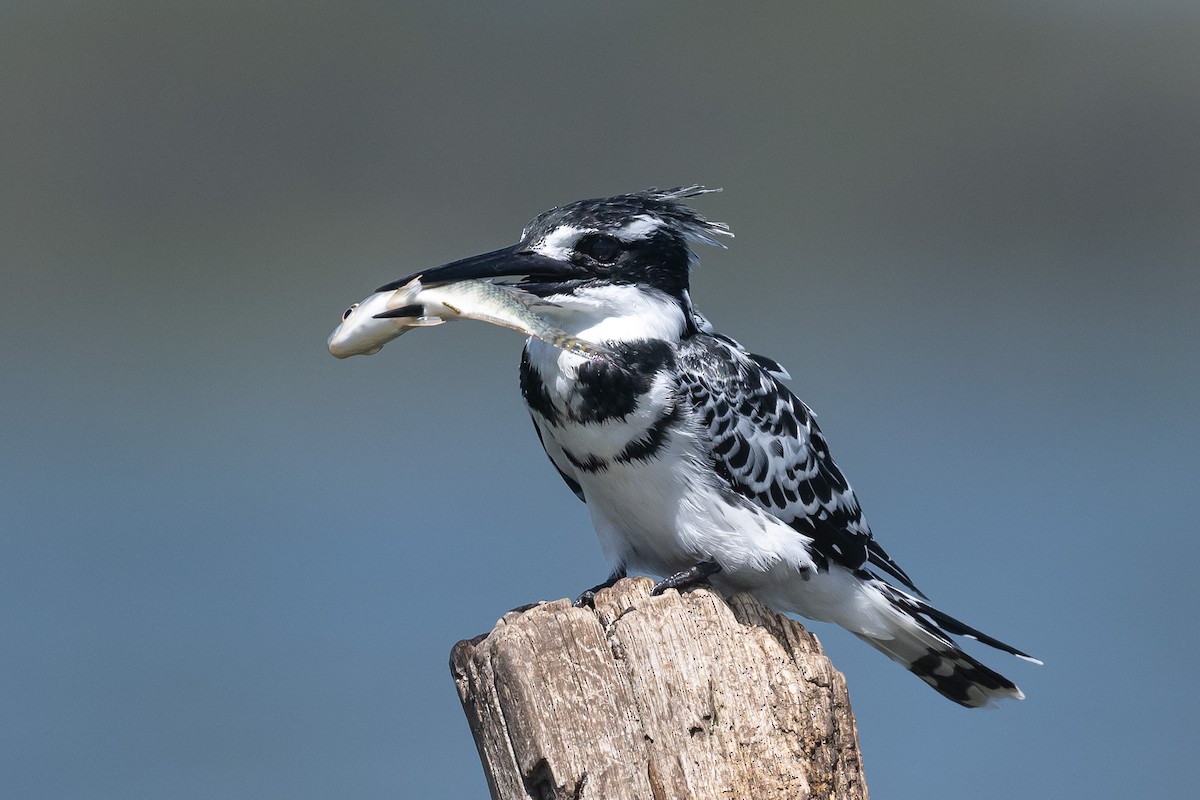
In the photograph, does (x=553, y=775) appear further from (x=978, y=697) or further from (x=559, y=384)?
(x=978, y=697)

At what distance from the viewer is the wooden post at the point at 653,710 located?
207cm

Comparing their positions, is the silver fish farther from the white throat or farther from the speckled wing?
the speckled wing

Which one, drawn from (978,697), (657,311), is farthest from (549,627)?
(978,697)

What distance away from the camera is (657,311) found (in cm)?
285

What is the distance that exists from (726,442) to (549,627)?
806mm

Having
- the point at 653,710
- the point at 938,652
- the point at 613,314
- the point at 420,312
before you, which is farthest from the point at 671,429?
the point at 938,652

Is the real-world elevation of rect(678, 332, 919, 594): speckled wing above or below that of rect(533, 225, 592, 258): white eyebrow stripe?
below

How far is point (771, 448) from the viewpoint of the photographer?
295 centimetres

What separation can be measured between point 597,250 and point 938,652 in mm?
1353

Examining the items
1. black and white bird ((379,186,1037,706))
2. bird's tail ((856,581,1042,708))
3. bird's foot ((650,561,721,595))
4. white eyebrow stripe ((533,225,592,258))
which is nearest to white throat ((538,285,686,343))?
black and white bird ((379,186,1037,706))

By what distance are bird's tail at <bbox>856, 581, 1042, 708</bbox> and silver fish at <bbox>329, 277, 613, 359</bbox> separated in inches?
47.4

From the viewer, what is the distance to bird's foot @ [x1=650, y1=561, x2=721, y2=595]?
2752 millimetres

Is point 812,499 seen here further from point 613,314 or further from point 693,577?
point 613,314

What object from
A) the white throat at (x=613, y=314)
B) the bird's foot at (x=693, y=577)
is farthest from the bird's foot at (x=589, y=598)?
the white throat at (x=613, y=314)
